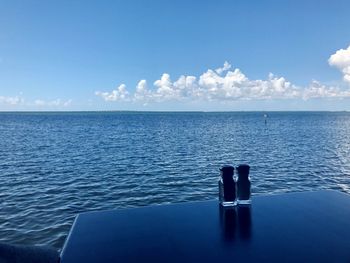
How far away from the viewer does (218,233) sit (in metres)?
4.27

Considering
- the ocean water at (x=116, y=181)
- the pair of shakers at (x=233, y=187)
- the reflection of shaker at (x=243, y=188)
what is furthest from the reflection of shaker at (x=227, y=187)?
the ocean water at (x=116, y=181)

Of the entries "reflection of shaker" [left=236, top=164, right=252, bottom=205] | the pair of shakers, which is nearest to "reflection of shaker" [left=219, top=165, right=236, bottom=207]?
the pair of shakers

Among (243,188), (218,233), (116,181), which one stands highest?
(243,188)

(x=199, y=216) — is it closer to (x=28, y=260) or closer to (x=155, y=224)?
(x=155, y=224)

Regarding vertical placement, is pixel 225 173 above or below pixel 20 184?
above

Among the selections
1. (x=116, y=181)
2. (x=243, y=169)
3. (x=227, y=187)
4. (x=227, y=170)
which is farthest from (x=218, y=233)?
(x=116, y=181)

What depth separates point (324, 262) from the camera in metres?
3.35

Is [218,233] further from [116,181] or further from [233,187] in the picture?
[116,181]

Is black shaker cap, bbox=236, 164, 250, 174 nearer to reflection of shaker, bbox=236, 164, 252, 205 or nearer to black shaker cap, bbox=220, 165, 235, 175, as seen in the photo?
reflection of shaker, bbox=236, 164, 252, 205

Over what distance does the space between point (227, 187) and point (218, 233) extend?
4.26 ft

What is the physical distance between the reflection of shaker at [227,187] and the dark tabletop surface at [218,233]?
19 cm

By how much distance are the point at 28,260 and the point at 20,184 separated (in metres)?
21.2

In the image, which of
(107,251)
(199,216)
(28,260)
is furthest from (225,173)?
(28,260)

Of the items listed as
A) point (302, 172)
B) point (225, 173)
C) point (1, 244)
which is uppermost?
point (225, 173)
